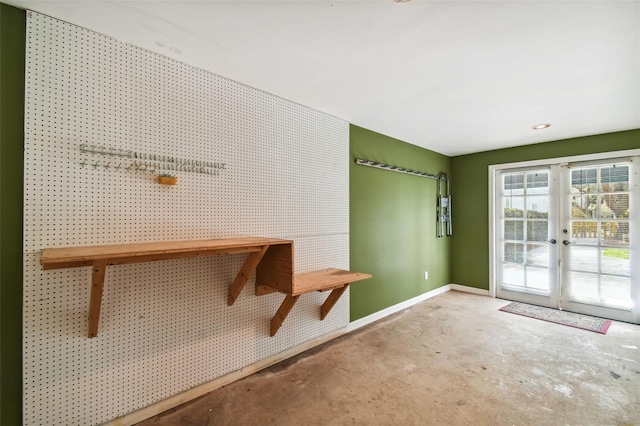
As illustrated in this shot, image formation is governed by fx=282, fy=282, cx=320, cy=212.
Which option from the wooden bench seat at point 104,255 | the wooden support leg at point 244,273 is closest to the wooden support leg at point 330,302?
the wooden support leg at point 244,273

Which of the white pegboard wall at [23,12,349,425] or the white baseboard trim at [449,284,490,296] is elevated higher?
the white pegboard wall at [23,12,349,425]

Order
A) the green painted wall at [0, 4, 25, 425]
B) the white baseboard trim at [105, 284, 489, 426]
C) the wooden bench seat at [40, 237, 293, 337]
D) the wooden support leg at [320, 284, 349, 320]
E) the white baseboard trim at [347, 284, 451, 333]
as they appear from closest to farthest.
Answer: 1. the wooden bench seat at [40, 237, 293, 337]
2. the green painted wall at [0, 4, 25, 425]
3. the white baseboard trim at [105, 284, 489, 426]
4. the wooden support leg at [320, 284, 349, 320]
5. the white baseboard trim at [347, 284, 451, 333]

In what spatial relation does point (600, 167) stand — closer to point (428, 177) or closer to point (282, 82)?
point (428, 177)

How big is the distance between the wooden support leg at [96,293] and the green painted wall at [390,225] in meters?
2.24

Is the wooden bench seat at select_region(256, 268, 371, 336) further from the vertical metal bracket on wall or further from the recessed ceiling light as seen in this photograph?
the recessed ceiling light

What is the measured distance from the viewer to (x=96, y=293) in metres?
1.37

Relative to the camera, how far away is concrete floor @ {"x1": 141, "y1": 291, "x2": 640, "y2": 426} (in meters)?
1.82

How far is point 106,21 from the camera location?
1.54 meters

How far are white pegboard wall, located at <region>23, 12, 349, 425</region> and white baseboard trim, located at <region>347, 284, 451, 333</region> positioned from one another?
0.90 meters

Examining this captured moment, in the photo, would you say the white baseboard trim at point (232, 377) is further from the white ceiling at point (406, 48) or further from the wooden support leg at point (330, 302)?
the white ceiling at point (406, 48)

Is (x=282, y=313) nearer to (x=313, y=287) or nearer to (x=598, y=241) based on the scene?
(x=313, y=287)

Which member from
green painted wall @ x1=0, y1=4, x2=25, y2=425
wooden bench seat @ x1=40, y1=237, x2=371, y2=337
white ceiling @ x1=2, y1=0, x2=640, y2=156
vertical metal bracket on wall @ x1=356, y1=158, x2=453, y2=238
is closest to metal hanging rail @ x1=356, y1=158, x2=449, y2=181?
vertical metal bracket on wall @ x1=356, y1=158, x2=453, y2=238

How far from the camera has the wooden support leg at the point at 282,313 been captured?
2170 mm

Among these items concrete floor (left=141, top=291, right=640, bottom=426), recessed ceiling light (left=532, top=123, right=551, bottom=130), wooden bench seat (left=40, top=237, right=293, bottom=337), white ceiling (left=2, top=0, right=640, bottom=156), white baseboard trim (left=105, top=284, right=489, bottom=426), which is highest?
white ceiling (left=2, top=0, right=640, bottom=156)
